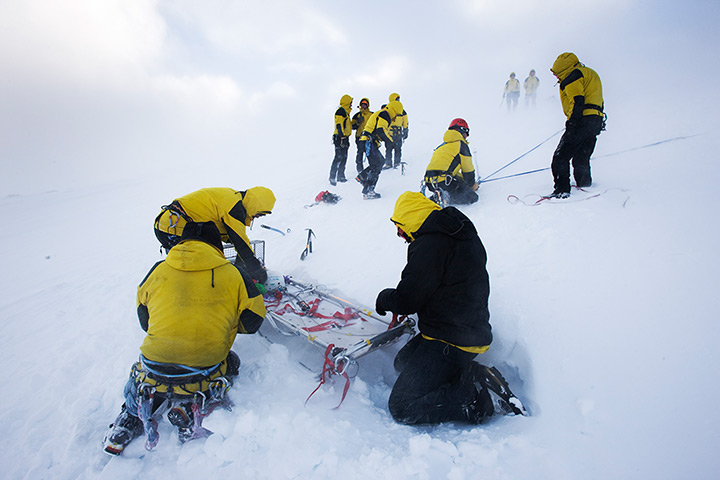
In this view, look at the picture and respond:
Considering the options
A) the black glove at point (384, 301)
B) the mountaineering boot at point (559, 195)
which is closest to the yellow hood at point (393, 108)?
the mountaineering boot at point (559, 195)

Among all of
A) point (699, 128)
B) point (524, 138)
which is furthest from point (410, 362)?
point (524, 138)

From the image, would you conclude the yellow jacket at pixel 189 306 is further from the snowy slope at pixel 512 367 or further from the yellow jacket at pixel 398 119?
the yellow jacket at pixel 398 119

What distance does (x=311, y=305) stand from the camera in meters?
2.98

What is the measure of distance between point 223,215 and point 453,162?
3.22 meters

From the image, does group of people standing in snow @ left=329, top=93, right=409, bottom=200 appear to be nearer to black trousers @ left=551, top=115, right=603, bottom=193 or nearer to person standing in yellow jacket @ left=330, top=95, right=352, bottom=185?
person standing in yellow jacket @ left=330, top=95, right=352, bottom=185

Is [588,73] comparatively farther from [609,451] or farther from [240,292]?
[240,292]

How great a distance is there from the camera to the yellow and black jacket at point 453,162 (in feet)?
15.3

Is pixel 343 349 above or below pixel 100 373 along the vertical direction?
above

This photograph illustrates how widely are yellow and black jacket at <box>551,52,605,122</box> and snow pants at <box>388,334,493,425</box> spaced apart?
3.32m

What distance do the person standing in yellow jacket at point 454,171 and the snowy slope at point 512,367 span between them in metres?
0.41

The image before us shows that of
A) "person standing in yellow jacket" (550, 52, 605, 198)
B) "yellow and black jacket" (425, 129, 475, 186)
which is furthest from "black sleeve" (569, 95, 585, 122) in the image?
"yellow and black jacket" (425, 129, 475, 186)

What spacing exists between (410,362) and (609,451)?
1095mm

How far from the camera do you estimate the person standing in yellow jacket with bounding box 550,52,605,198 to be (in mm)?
3721

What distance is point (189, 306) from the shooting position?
1.89 metres
